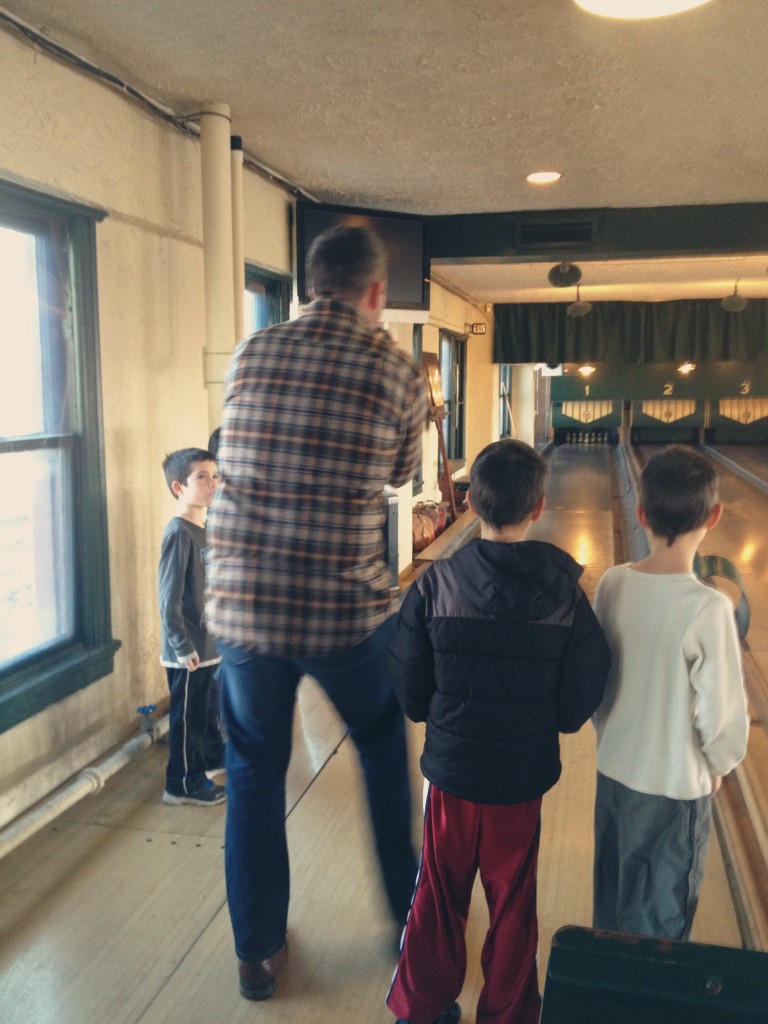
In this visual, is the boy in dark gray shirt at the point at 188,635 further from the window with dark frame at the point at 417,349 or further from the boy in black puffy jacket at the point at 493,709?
the window with dark frame at the point at 417,349

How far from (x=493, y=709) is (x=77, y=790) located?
1.84m

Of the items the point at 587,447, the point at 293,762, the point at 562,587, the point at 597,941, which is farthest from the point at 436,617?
the point at 587,447

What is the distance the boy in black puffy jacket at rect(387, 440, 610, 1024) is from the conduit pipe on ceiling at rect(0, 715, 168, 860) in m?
1.40

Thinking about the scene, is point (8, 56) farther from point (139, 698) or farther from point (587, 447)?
point (587, 447)

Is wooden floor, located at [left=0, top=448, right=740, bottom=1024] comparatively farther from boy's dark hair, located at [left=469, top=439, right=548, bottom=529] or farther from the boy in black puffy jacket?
boy's dark hair, located at [left=469, top=439, right=548, bottom=529]

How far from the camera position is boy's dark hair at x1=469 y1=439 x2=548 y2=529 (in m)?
1.91

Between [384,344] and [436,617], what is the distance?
62 centimetres

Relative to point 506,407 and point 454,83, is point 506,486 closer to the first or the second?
point 454,83

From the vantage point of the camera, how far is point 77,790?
311 centimetres

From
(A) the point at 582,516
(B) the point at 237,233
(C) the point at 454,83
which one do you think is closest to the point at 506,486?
(C) the point at 454,83

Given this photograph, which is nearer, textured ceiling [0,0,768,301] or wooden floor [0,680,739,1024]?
wooden floor [0,680,739,1024]

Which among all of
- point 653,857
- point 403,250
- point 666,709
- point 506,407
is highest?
point 403,250

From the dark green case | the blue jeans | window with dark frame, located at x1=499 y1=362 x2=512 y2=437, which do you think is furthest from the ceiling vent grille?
window with dark frame, located at x1=499 y1=362 x2=512 y2=437

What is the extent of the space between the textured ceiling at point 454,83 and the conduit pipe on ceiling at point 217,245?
0.13m
